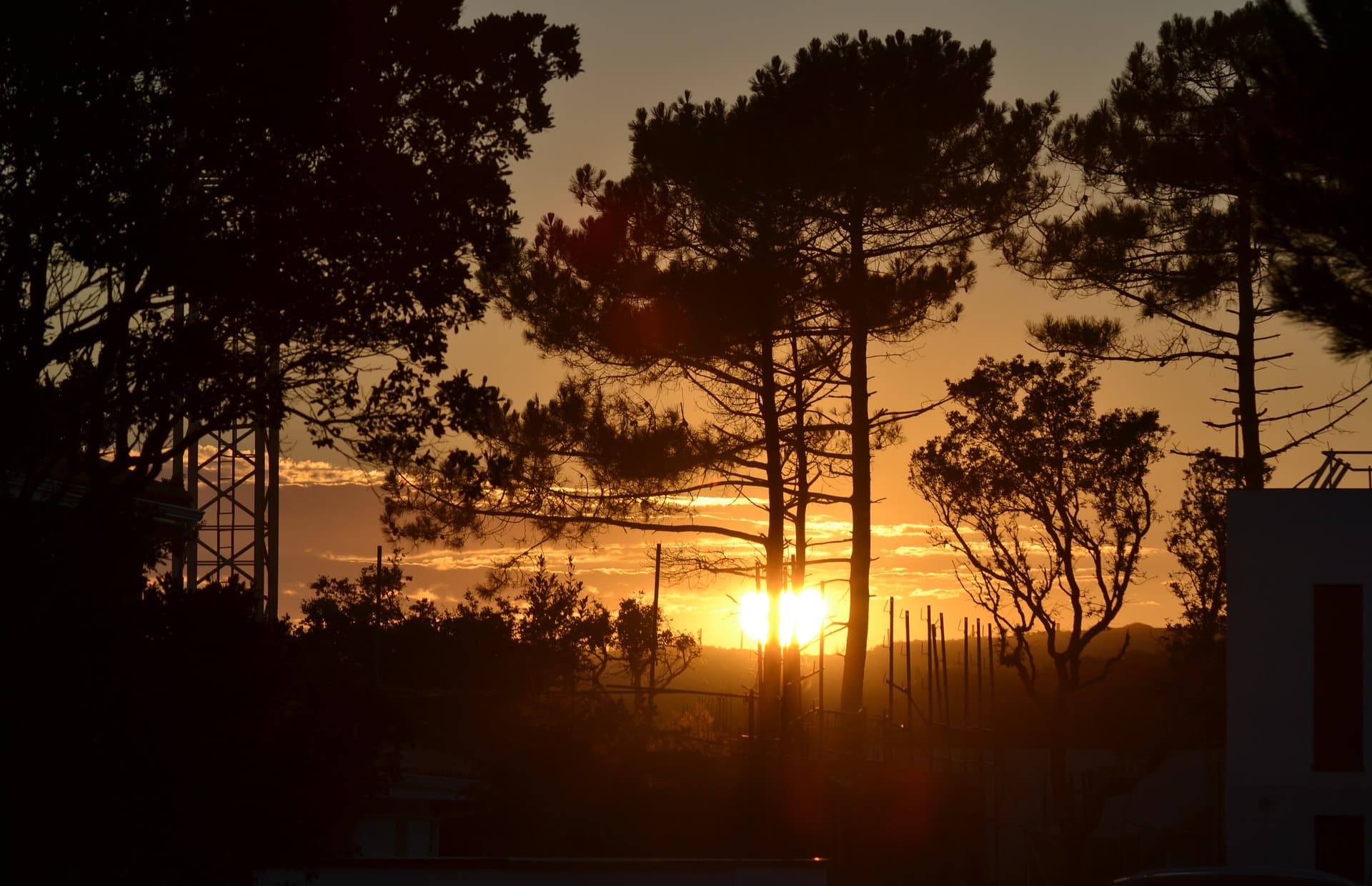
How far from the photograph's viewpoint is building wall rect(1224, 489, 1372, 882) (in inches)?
770

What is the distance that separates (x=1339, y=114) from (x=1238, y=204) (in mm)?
10482

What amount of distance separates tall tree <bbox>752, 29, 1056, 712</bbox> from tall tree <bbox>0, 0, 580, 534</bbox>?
12983mm

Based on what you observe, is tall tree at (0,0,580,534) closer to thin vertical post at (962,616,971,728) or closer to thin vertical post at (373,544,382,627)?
thin vertical post at (962,616,971,728)

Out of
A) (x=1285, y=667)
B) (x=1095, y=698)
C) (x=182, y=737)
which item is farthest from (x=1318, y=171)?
(x=1095, y=698)

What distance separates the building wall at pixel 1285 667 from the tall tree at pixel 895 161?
24.3 feet

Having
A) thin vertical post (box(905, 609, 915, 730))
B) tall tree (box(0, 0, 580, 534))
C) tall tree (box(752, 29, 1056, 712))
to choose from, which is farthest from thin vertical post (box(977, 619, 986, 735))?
tall tree (box(0, 0, 580, 534))

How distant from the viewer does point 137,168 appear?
10.9m

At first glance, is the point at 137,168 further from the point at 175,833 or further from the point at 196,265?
the point at 175,833

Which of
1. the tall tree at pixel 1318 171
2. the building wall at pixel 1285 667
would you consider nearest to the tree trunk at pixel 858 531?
the building wall at pixel 1285 667

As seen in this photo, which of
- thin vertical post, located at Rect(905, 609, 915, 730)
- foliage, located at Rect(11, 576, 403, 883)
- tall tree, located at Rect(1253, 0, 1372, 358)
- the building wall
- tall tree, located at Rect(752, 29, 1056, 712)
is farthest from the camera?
thin vertical post, located at Rect(905, 609, 915, 730)

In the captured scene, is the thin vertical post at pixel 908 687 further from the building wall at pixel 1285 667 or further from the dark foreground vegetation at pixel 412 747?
the building wall at pixel 1285 667

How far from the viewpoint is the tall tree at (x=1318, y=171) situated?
1484 cm

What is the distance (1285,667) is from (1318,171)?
7335 millimetres

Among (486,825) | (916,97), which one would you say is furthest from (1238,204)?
(486,825)
